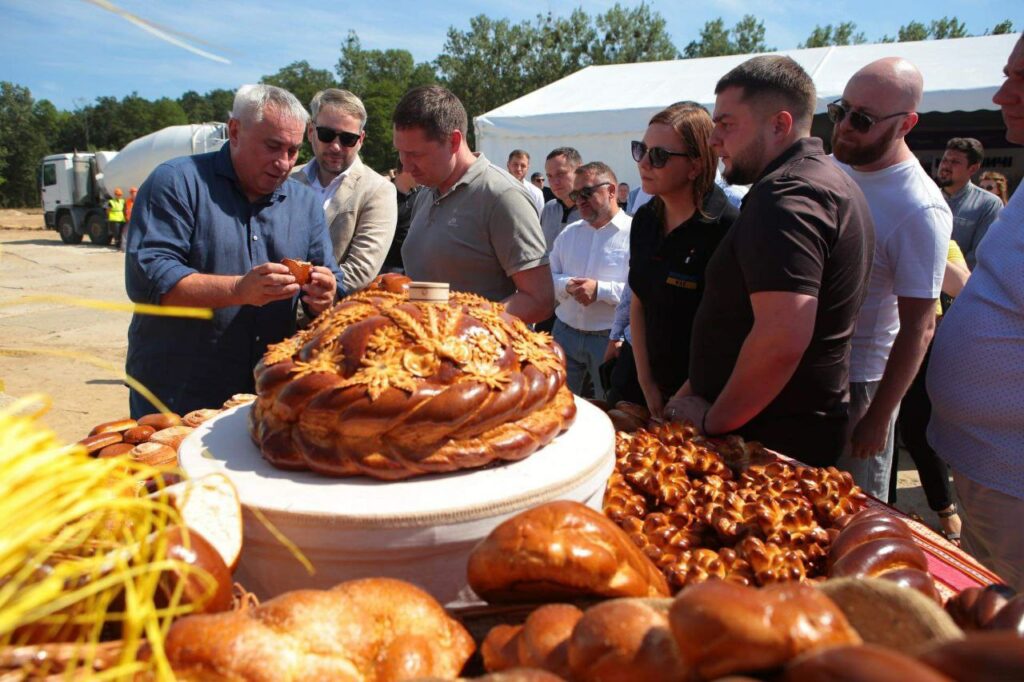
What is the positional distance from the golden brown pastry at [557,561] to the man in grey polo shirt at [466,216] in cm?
209

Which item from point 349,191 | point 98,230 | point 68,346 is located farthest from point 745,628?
point 98,230

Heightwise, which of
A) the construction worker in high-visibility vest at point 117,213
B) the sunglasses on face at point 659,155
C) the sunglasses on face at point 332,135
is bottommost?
the construction worker in high-visibility vest at point 117,213

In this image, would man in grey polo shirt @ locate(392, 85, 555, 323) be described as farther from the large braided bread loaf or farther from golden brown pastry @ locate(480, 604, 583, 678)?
golden brown pastry @ locate(480, 604, 583, 678)

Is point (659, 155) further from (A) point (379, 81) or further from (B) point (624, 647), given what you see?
(A) point (379, 81)

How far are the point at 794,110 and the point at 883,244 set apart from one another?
2.63 ft

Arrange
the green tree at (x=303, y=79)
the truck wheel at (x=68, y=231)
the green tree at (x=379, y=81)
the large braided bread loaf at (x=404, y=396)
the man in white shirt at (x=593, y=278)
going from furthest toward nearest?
1. the green tree at (x=303, y=79)
2. the green tree at (x=379, y=81)
3. the truck wheel at (x=68, y=231)
4. the man in white shirt at (x=593, y=278)
5. the large braided bread loaf at (x=404, y=396)

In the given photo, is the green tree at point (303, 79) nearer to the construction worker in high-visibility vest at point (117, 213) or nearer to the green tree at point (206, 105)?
the green tree at point (206, 105)

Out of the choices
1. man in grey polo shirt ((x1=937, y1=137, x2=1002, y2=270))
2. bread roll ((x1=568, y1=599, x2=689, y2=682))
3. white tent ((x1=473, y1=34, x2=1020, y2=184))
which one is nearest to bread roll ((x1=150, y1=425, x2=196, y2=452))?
bread roll ((x1=568, y1=599, x2=689, y2=682))

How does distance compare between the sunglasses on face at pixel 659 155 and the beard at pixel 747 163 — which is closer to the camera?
the beard at pixel 747 163

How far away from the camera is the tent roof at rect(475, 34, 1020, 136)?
9320mm

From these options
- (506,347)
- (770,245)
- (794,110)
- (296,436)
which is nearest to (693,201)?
(794,110)

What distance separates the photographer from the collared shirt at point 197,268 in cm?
259

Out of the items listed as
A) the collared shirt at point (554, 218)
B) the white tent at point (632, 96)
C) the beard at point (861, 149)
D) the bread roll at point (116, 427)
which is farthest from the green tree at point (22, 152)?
the beard at point (861, 149)

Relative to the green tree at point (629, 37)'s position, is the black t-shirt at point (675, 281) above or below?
below
